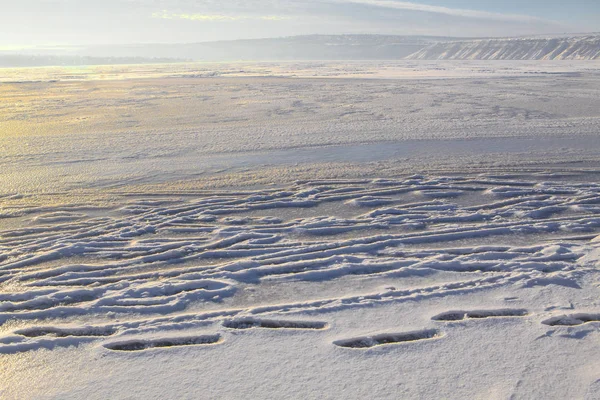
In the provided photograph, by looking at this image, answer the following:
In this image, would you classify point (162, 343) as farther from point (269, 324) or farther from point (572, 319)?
point (572, 319)

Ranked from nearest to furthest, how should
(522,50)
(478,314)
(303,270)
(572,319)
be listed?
1. (572,319)
2. (478,314)
3. (303,270)
4. (522,50)

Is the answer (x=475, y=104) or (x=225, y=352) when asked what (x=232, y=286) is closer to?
(x=225, y=352)

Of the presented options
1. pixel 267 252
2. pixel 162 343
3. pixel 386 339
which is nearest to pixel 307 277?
pixel 267 252

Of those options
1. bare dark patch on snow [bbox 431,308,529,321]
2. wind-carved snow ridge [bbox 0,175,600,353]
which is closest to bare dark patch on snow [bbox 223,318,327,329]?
wind-carved snow ridge [bbox 0,175,600,353]

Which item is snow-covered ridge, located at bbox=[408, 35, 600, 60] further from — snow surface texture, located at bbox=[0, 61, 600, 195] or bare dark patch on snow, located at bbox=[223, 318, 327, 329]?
bare dark patch on snow, located at bbox=[223, 318, 327, 329]

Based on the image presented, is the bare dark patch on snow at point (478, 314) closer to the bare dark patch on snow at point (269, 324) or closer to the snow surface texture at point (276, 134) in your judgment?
the bare dark patch on snow at point (269, 324)

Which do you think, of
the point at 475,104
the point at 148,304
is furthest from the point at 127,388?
the point at 475,104
